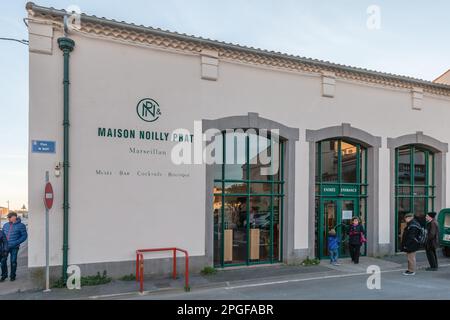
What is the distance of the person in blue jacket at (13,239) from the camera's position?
848 centimetres

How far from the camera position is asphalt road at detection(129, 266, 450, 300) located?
23.6 feet

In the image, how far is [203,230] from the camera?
9.27 metres

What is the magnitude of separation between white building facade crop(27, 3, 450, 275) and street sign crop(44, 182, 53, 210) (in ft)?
1.03

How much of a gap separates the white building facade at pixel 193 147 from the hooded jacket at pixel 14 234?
144cm

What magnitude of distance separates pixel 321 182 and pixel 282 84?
10.8 ft

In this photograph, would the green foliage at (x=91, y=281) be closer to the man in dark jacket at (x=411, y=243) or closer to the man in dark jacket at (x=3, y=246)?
the man in dark jacket at (x=3, y=246)

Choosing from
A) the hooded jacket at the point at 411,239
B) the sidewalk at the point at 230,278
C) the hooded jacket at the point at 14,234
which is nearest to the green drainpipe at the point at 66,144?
the sidewalk at the point at 230,278

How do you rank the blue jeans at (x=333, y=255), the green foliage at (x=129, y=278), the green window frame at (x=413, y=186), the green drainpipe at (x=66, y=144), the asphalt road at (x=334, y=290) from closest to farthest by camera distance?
the asphalt road at (x=334, y=290) < the green drainpipe at (x=66, y=144) < the green foliage at (x=129, y=278) < the blue jeans at (x=333, y=255) < the green window frame at (x=413, y=186)

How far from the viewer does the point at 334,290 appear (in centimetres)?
770

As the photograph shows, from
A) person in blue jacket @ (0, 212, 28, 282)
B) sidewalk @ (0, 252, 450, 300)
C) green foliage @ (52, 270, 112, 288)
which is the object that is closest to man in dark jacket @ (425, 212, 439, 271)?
sidewalk @ (0, 252, 450, 300)

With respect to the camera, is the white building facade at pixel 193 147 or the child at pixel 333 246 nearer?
the white building facade at pixel 193 147

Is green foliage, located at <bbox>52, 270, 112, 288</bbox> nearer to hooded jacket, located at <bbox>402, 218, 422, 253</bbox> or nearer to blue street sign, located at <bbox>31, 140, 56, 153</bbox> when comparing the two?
blue street sign, located at <bbox>31, 140, 56, 153</bbox>
